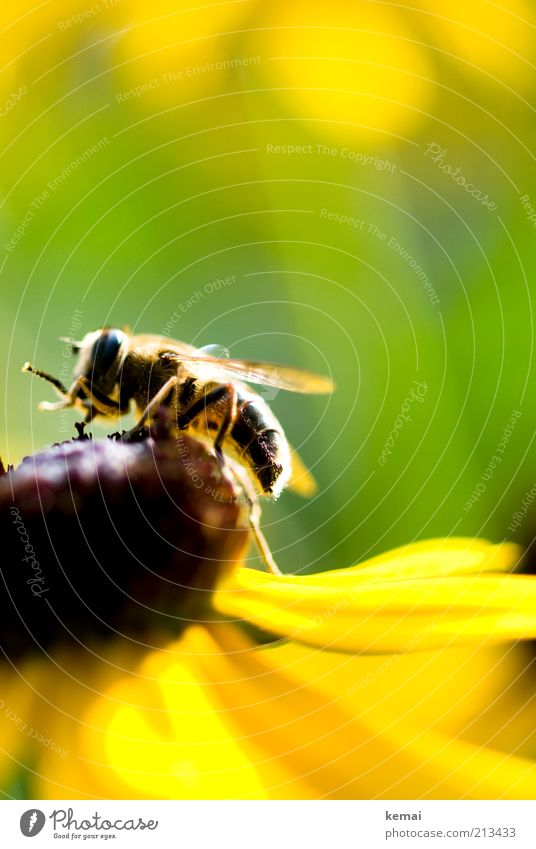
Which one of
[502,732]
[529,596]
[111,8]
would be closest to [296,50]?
[111,8]

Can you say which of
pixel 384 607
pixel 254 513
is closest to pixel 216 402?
pixel 254 513

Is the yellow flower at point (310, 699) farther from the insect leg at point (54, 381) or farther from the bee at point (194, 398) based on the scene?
the insect leg at point (54, 381)

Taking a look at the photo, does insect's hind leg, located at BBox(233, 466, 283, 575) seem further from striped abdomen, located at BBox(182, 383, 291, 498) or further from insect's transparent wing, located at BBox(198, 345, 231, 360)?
insect's transparent wing, located at BBox(198, 345, 231, 360)
